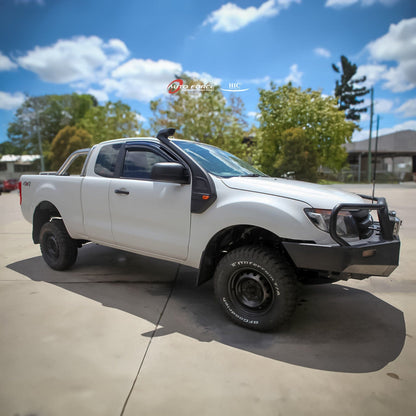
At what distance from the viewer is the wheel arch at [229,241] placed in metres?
3.13

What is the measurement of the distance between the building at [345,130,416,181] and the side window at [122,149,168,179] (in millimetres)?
39824

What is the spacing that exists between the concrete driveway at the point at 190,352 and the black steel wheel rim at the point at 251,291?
0.76 feet

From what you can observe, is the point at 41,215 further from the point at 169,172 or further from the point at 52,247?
the point at 169,172

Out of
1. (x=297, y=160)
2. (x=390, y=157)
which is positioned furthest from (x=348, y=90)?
(x=297, y=160)

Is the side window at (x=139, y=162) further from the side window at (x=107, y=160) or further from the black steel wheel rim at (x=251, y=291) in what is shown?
the black steel wheel rim at (x=251, y=291)

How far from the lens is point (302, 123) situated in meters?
28.6

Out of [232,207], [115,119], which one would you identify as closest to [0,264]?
[232,207]

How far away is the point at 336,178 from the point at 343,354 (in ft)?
131

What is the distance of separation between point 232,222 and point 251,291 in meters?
0.66

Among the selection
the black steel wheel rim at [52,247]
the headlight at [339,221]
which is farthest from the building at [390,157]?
the headlight at [339,221]

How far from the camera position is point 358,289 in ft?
13.7

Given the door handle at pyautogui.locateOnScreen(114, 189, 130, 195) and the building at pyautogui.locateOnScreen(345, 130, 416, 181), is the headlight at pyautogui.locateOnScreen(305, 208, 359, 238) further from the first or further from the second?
the building at pyautogui.locateOnScreen(345, 130, 416, 181)

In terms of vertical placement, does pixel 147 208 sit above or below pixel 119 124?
below

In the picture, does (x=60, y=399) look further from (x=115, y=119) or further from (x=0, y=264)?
(x=115, y=119)
